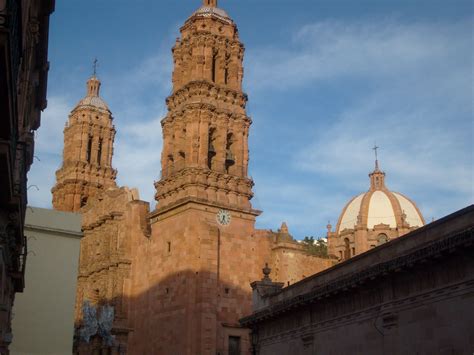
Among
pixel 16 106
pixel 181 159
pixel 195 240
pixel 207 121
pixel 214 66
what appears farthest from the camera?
pixel 214 66

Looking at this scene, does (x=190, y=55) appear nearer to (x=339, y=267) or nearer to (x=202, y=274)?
(x=202, y=274)

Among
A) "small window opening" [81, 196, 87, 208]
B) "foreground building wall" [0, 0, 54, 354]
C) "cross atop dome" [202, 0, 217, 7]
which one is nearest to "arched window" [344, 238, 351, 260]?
"small window opening" [81, 196, 87, 208]

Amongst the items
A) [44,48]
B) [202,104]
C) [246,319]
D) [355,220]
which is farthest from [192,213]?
[355,220]

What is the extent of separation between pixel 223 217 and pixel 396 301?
19211 mm

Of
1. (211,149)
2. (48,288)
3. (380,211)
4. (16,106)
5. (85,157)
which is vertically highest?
(85,157)

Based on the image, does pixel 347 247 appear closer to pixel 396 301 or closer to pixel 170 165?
pixel 170 165

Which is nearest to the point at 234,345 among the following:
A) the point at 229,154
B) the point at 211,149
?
the point at 229,154

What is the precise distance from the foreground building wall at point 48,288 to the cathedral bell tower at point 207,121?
10357 millimetres

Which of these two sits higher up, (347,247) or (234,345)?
(347,247)

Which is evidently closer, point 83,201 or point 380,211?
point 83,201

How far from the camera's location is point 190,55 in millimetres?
40844

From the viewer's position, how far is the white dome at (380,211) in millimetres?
60469

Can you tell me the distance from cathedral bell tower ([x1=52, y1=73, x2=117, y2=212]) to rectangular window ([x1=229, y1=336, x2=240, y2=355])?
22944 millimetres

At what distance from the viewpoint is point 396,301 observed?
1886 centimetres
